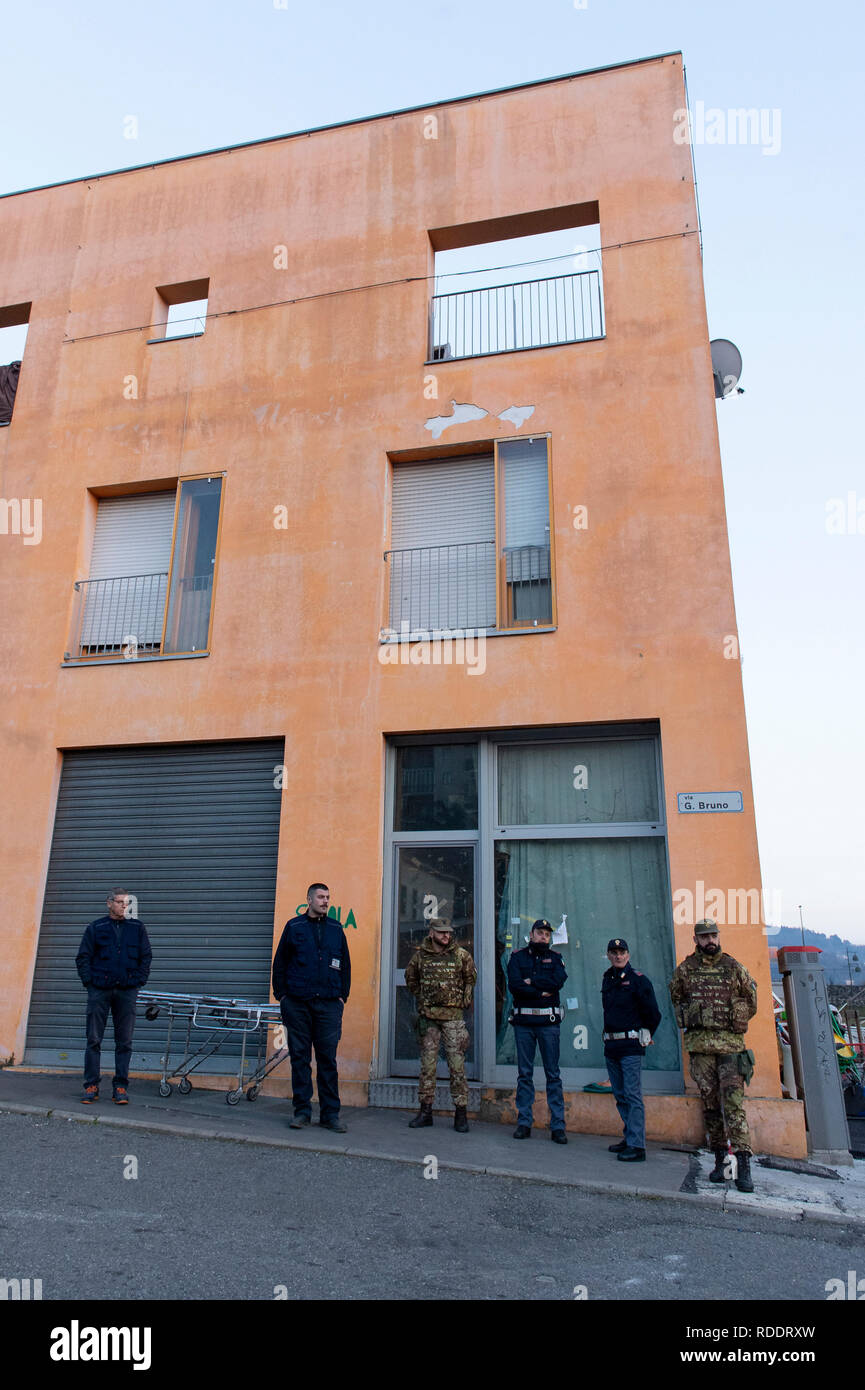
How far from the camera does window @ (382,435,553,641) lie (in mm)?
10461

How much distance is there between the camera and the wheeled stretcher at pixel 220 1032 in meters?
8.77

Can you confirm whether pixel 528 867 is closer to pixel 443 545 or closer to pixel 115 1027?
pixel 443 545

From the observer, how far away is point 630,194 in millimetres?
11242

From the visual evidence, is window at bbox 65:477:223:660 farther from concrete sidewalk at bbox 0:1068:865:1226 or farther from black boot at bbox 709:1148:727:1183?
black boot at bbox 709:1148:727:1183

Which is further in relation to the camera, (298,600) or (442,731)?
(298,600)

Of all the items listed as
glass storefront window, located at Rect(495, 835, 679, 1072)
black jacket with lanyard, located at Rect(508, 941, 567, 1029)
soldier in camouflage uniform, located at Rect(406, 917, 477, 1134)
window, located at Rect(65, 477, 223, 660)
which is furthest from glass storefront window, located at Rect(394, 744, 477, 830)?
window, located at Rect(65, 477, 223, 660)

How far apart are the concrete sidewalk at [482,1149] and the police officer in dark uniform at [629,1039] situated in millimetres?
292

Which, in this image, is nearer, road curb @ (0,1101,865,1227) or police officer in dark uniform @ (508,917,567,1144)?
road curb @ (0,1101,865,1227)

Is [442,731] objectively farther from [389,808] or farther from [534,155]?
[534,155]

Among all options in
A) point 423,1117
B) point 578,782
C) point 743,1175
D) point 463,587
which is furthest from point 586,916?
point 463,587

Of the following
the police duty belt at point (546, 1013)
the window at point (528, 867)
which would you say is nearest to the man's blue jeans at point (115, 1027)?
the window at point (528, 867)

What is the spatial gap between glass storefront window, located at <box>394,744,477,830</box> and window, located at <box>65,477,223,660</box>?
2.84 meters
